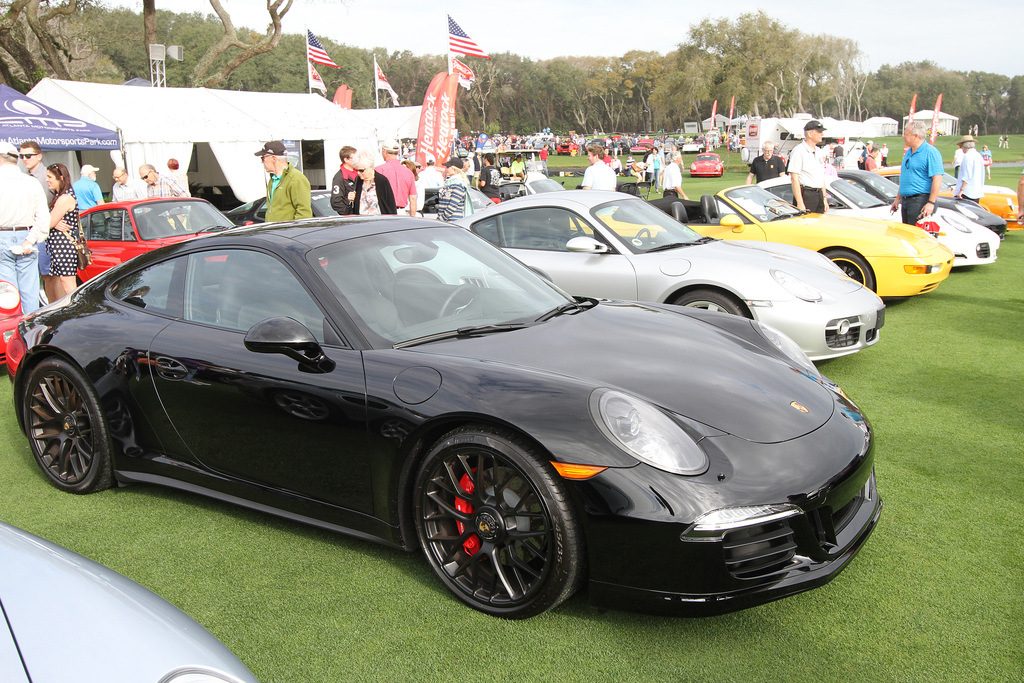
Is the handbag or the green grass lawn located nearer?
the green grass lawn

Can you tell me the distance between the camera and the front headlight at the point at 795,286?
574cm

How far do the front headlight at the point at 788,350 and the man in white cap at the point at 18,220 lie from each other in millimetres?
6254

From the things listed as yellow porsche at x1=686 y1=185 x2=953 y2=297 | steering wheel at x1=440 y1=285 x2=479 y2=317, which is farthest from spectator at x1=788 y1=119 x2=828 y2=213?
steering wheel at x1=440 y1=285 x2=479 y2=317

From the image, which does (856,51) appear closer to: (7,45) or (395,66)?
(395,66)

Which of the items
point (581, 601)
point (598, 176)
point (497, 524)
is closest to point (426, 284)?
point (497, 524)

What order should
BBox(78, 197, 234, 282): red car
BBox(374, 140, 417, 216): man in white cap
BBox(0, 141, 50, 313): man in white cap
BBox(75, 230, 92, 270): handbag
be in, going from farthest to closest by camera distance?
BBox(374, 140, 417, 216): man in white cap < BBox(78, 197, 234, 282): red car < BBox(75, 230, 92, 270): handbag < BBox(0, 141, 50, 313): man in white cap

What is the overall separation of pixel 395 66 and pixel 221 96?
9484 centimetres

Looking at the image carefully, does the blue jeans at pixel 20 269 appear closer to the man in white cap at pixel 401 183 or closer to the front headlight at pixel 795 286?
the man in white cap at pixel 401 183

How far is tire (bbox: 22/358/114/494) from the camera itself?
3.86 m

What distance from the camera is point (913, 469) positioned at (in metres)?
4.08

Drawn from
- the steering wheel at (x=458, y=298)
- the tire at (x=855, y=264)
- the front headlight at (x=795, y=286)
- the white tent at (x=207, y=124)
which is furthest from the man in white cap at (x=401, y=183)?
the white tent at (x=207, y=124)

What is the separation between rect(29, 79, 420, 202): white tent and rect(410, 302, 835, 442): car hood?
16.4 meters

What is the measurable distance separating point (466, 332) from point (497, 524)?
855mm

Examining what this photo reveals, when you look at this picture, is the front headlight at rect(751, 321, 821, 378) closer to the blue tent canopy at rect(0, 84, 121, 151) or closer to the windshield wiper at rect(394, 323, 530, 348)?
the windshield wiper at rect(394, 323, 530, 348)
